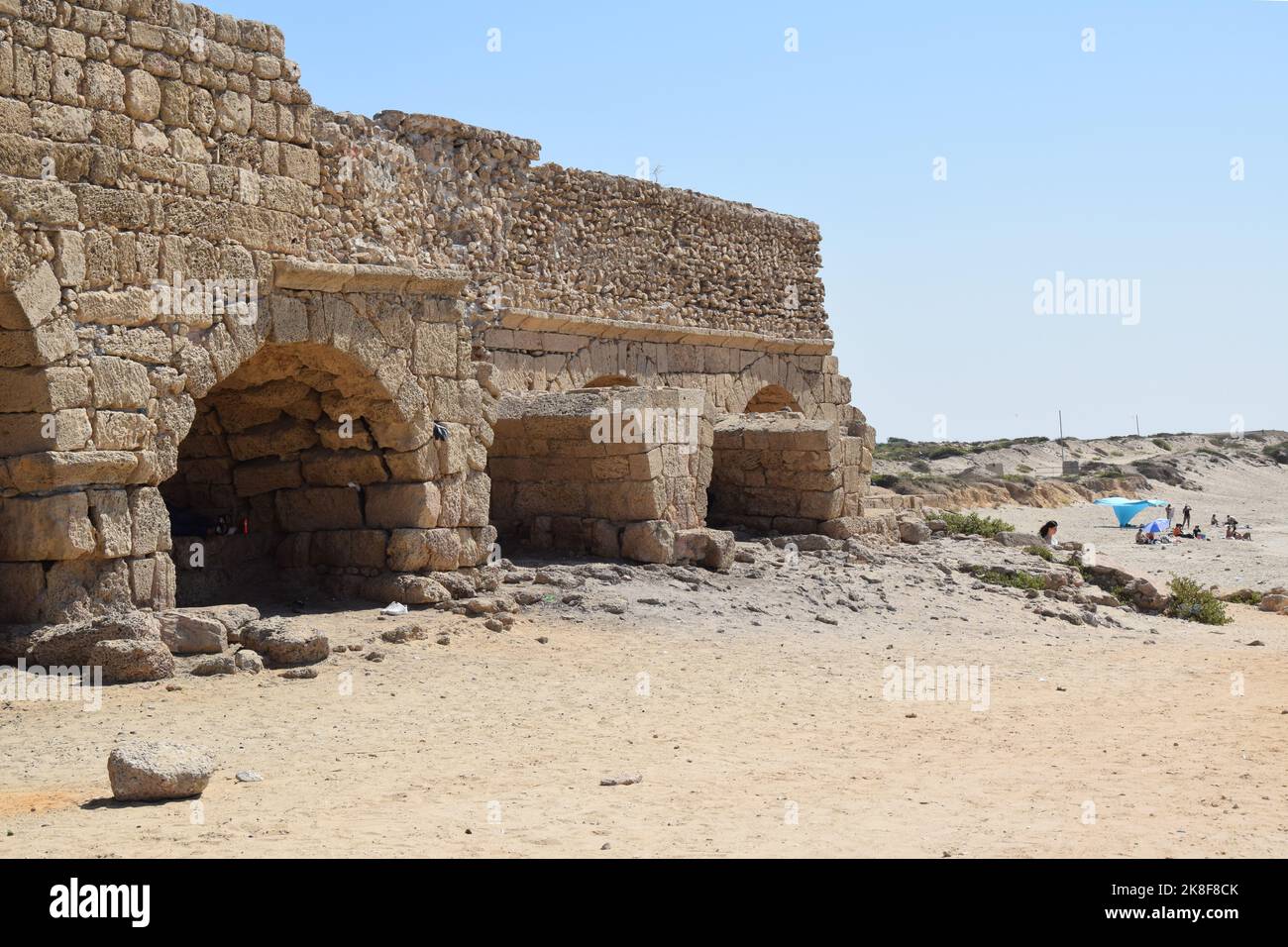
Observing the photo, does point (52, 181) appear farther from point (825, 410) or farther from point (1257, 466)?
point (1257, 466)

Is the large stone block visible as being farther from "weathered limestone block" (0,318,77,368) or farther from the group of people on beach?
the group of people on beach

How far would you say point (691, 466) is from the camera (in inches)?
519

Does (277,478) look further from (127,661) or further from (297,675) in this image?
(127,661)

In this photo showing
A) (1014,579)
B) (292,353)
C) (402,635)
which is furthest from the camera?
(1014,579)

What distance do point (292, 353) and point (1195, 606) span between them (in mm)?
10000

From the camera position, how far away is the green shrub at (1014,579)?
14648 millimetres

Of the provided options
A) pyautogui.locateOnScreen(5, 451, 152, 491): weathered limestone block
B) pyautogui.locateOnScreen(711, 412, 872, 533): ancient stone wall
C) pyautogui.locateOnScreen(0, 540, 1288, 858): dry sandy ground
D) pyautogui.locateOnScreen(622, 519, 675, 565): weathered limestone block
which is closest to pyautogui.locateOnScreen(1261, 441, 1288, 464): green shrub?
pyautogui.locateOnScreen(711, 412, 872, 533): ancient stone wall

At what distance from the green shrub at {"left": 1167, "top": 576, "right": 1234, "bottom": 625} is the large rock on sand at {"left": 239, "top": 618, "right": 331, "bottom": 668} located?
9657mm

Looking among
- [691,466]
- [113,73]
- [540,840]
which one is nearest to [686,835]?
[540,840]

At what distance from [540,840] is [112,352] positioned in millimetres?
5336

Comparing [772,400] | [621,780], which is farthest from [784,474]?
[621,780]

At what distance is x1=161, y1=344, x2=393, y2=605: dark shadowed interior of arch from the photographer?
11312 millimetres

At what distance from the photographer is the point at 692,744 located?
7762 millimetres

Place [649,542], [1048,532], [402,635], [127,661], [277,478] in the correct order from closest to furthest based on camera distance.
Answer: [127,661]
[402,635]
[277,478]
[649,542]
[1048,532]
